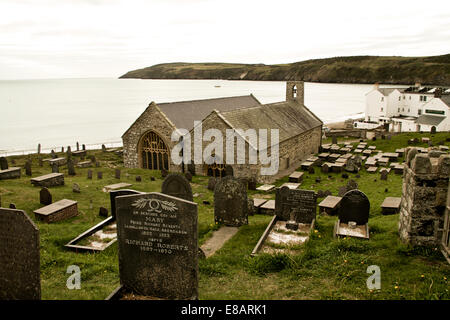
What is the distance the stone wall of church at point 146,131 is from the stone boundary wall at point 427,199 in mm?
19499

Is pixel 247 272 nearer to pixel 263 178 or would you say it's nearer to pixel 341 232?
pixel 341 232

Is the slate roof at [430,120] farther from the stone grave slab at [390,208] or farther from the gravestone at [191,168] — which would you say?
the stone grave slab at [390,208]

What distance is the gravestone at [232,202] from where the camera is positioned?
40.4 ft

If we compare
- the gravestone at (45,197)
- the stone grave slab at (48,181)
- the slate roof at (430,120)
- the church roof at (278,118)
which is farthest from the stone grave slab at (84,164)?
the slate roof at (430,120)

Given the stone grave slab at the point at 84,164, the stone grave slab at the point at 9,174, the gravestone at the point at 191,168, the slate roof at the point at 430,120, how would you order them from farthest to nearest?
the slate roof at the point at 430,120
the stone grave slab at the point at 84,164
the gravestone at the point at 191,168
the stone grave slab at the point at 9,174

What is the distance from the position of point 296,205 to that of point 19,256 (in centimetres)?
837

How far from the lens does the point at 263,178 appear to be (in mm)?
22734

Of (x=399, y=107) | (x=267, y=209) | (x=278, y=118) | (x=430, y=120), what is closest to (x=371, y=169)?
(x=278, y=118)

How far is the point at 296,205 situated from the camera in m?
12.0

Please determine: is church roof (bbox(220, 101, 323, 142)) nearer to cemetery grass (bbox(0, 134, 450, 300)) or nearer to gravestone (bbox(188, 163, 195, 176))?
gravestone (bbox(188, 163, 195, 176))

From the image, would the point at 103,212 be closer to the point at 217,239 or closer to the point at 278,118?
the point at 217,239

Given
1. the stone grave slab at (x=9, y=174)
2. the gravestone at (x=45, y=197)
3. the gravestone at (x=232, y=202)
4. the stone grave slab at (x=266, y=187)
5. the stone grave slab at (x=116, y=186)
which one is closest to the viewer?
the gravestone at (x=232, y=202)

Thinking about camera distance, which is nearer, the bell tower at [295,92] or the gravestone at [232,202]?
the gravestone at [232,202]
